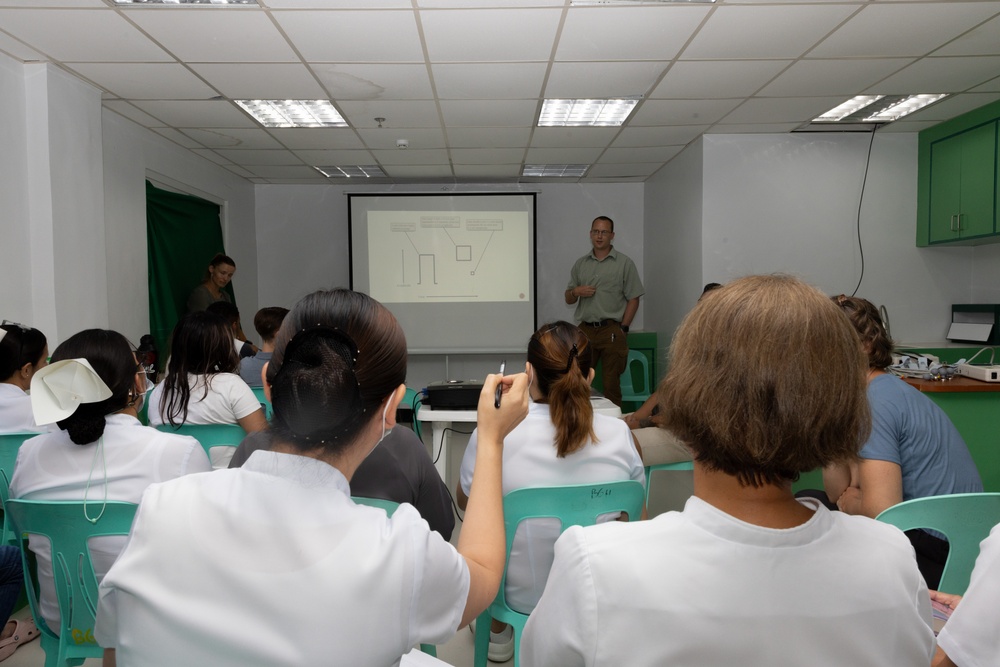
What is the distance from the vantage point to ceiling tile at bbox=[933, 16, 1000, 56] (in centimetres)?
306

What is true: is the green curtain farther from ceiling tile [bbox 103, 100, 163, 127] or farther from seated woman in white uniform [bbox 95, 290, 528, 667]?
seated woman in white uniform [bbox 95, 290, 528, 667]

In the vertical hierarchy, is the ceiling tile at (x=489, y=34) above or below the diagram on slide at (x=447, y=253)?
above

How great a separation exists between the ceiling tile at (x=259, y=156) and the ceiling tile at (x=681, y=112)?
2929 mm

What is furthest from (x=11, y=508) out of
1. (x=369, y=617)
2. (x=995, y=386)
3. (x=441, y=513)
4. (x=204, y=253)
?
(x=204, y=253)

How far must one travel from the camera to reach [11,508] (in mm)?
1394

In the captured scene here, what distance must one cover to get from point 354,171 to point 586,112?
2.71m

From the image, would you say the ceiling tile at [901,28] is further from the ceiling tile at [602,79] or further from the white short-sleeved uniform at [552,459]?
the white short-sleeved uniform at [552,459]

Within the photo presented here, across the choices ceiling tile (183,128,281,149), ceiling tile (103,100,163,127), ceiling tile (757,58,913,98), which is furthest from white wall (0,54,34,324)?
ceiling tile (757,58,913,98)

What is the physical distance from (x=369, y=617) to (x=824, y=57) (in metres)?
3.71

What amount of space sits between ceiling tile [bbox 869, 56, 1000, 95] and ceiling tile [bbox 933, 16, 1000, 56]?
9 centimetres

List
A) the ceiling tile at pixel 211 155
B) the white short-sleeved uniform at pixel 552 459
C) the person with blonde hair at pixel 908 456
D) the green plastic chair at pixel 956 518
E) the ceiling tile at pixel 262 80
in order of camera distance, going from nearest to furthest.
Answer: the green plastic chair at pixel 956 518 → the person with blonde hair at pixel 908 456 → the white short-sleeved uniform at pixel 552 459 → the ceiling tile at pixel 262 80 → the ceiling tile at pixel 211 155

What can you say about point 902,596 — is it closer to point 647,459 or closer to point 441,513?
point 441,513

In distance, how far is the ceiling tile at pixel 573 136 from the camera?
4.78 metres

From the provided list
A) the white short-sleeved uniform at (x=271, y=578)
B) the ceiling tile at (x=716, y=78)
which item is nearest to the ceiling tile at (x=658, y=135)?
the ceiling tile at (x=716, y=78)
